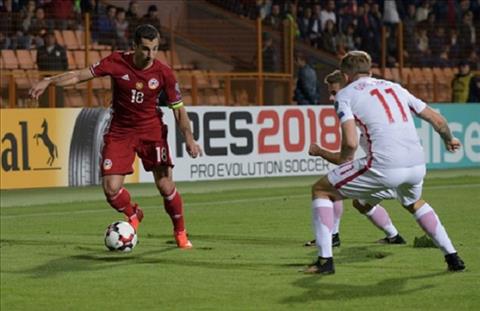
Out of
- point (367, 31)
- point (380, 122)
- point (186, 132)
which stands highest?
point (380, 122)

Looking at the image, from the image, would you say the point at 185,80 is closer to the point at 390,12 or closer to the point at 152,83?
the point at 390,12

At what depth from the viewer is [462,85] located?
30.2 metres

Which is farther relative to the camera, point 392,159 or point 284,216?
point 284,216

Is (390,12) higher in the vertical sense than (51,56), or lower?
higher

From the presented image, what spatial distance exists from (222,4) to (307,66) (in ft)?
11.6

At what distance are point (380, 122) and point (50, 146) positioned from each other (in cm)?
1274

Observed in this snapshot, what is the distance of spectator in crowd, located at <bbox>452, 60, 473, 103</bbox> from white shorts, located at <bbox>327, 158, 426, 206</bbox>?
1977cm

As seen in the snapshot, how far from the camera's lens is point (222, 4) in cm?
3041

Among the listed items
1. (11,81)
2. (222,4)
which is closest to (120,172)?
(11,81)

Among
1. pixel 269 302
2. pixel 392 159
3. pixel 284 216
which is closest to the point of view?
pixel 269 302

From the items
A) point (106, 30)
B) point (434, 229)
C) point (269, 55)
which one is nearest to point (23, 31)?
point (106, 30)

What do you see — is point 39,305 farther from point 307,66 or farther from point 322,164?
point 307,66

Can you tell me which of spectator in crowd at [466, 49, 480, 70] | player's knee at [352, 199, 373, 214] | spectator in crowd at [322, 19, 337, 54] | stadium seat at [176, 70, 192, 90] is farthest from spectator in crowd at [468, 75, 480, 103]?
player's knee at [352, 199, 373, 214]

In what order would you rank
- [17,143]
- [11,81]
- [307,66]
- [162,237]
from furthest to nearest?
1. [307,66]
2. [11,81]
3. [17,143]
4. [162,237]
